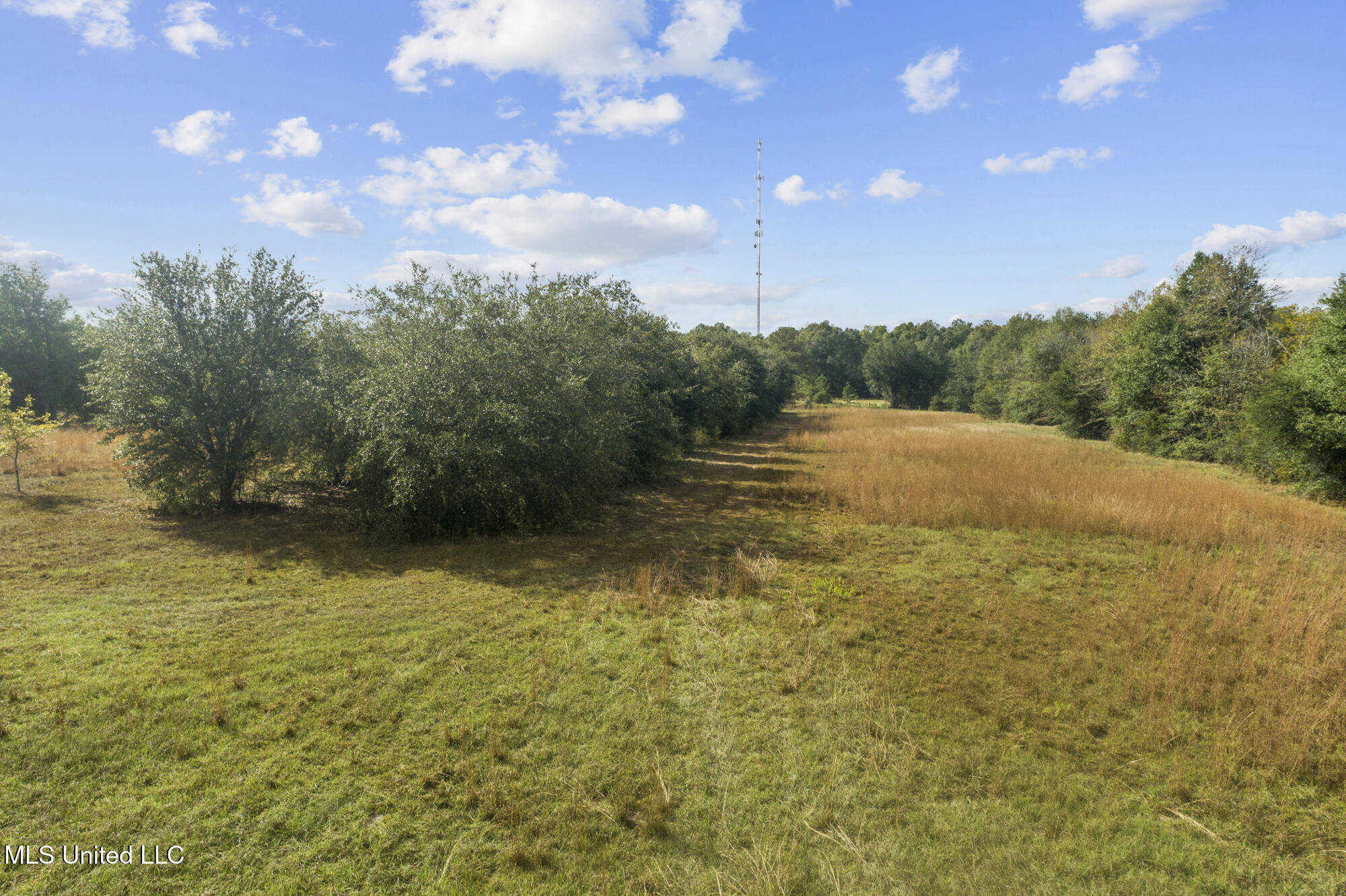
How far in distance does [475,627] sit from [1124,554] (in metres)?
10.5

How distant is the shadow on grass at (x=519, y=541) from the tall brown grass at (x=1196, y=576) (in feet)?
10.5

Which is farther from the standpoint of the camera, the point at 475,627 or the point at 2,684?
the point at 475,627

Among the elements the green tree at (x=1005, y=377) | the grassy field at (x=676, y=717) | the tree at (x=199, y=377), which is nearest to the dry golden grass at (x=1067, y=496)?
the grassy field at (x=676, y=717)

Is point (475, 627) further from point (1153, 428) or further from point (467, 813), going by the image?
point (1153, 428)

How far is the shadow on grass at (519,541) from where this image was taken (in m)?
9.21

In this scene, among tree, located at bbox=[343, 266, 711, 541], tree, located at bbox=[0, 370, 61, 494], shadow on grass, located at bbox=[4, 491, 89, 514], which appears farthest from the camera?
tree, located at bbox=[0, 370, 61, 494]

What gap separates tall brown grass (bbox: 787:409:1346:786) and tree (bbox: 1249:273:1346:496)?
3.21ft

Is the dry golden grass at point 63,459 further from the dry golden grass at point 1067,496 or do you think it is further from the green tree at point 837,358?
the green tree at point 837,358

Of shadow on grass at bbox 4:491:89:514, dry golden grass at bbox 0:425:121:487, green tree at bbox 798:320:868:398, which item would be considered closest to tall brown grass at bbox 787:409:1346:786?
shadow on grass at bbox 4:491:89:514

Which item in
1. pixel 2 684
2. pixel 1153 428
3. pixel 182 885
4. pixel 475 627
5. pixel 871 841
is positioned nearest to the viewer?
pixel 182 885

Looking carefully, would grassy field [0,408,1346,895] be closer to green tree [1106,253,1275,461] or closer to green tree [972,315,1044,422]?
green tree [1106,253,1275,461]

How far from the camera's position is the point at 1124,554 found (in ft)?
32.9

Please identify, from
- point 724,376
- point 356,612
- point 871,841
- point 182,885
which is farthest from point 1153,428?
point 182,885

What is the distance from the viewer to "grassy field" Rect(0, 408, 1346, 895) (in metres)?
3.74
